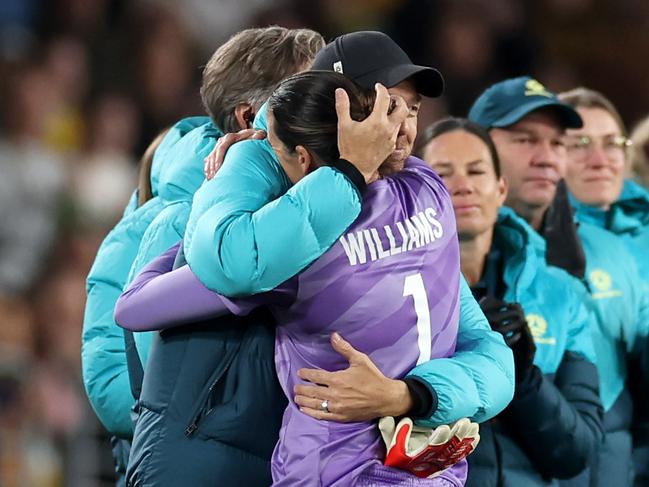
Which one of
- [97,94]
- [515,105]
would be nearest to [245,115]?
[515,105]

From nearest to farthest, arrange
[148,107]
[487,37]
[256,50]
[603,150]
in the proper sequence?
[256,50]
[603,150]
[148,107]
[487,37]

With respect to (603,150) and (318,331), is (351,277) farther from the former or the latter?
(603,150)

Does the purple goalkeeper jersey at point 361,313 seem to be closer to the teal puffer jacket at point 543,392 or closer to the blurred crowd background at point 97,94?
the teal puffer jacket at point 543,392

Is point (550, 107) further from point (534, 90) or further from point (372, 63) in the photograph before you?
point (372, 63)

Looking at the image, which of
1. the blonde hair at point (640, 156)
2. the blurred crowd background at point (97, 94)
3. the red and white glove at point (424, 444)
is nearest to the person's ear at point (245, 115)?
the red and white glove at point (424, 444)

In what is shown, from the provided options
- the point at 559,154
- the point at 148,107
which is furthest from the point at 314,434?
the point at 148,107

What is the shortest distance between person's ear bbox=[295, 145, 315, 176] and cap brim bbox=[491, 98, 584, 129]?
1652 mm

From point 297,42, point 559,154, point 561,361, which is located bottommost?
point 561,361

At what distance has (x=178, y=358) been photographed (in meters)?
2.61

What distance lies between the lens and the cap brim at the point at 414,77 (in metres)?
2.61

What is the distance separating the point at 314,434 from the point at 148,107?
460 centimetres

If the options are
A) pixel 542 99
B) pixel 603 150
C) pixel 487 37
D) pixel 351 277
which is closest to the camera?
pixel 351 277

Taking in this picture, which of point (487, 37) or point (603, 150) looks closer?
point (603, 150)

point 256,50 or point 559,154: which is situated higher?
point 256,50
